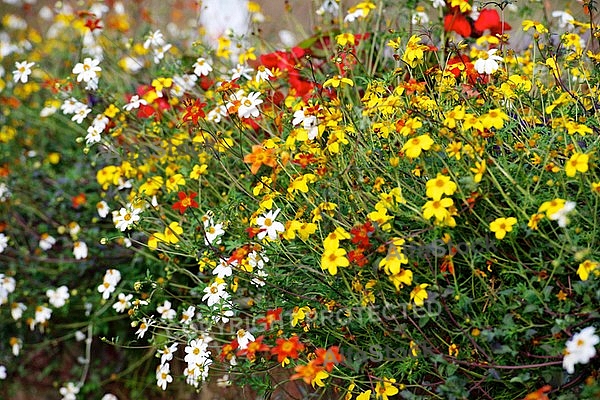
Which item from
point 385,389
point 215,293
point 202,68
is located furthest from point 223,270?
point 202,68

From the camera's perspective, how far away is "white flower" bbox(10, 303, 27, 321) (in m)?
2.11

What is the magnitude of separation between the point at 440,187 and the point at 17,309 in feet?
4.55

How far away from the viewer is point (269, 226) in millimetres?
1397

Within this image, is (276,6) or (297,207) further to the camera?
(276,6)

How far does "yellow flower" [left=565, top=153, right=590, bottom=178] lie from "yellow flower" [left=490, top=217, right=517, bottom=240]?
0.39 ft

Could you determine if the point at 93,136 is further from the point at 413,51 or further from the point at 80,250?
the point at 413,51

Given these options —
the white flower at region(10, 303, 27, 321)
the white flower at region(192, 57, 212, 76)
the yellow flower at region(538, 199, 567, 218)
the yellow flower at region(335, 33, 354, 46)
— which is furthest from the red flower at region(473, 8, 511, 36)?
the white flower at region(10, 303, 27, 321)

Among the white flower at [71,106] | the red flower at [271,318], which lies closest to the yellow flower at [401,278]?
the red flower at [271,318]

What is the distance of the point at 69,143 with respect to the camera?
105 inches

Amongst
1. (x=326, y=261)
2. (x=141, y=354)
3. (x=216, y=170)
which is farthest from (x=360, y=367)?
(x=141, y=354)

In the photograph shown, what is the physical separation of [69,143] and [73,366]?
79 cm

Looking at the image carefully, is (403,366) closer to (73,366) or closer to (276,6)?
(73,366)

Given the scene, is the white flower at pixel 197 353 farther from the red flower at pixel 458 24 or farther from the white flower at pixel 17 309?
the red flower at pixel 458 24

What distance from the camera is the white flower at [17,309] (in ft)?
6.91
